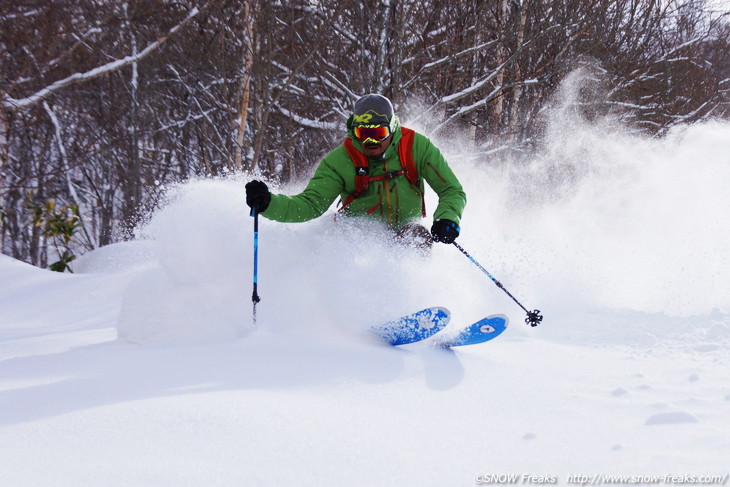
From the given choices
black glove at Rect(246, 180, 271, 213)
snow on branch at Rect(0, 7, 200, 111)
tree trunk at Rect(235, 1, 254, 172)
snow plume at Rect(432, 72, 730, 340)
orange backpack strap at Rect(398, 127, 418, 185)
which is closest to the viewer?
black glove at Rect(246, 180, 271, 213)

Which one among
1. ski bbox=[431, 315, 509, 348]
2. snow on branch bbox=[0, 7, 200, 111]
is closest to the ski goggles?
ski bbox=[431, 315, 509, 348]

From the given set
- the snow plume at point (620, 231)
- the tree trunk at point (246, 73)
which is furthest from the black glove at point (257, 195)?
the tree trunk at point (246, 73)

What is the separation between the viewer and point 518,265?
16.3ft

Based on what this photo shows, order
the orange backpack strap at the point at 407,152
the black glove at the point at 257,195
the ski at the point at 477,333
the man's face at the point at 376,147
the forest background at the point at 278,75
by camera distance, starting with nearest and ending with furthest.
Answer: the ski at the point at 477,333 < the black glove at the point at 257,195 < the man's face at the point at 376,147 < the orange backpack strap at the point at 407,152 < the forest background at the point at 278,75

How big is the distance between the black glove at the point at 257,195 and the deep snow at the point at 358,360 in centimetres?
58

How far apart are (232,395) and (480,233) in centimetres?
428

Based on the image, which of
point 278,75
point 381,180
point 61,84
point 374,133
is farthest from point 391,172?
point 278,75

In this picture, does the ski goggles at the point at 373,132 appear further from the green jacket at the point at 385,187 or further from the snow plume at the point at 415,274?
the snow plume at the point at 415,274

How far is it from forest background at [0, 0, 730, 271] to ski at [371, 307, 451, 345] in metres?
4.12

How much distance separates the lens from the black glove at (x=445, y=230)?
3352 mm

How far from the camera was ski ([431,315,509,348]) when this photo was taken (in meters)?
3.07

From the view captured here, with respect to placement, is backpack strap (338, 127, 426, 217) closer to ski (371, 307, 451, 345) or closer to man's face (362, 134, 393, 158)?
man's face (362, 134, 393, 158)

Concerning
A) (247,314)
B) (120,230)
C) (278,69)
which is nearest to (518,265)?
(247,314)

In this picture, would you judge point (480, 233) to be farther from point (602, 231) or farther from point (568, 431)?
point (568, 431)
